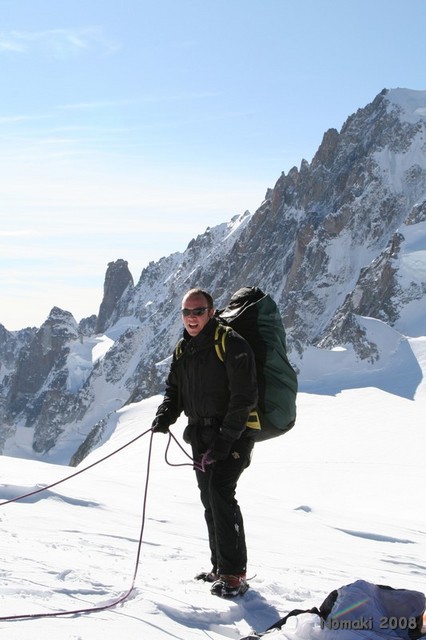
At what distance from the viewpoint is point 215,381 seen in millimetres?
5004

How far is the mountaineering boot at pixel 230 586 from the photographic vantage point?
4.76 m

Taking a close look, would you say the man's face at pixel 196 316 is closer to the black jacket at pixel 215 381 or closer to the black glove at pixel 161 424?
the black jacket at pixel 215 381

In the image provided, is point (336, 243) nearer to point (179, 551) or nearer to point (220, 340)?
point (179, 551)

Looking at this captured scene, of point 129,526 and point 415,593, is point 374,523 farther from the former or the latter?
point 415,593

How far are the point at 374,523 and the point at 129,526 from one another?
4303 mm

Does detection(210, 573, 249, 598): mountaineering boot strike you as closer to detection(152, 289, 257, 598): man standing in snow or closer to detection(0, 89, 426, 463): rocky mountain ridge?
detection(152, 289, 257, 598): man standing in snow

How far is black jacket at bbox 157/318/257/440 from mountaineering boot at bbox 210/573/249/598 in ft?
3.07

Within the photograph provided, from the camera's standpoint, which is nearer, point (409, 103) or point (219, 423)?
point (219, 423)

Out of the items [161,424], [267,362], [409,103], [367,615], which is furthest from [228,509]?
[409,103]

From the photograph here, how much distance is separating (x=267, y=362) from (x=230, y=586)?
151 cm

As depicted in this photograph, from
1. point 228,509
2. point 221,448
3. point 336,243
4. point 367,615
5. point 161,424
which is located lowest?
point 367,615

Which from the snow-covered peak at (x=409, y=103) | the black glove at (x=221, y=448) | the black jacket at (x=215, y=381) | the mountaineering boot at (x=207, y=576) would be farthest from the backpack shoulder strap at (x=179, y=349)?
the snow-covered peak at (x=409, y=103)

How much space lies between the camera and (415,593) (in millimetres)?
3715

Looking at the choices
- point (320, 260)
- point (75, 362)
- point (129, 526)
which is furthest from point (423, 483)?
point (75, 362)
